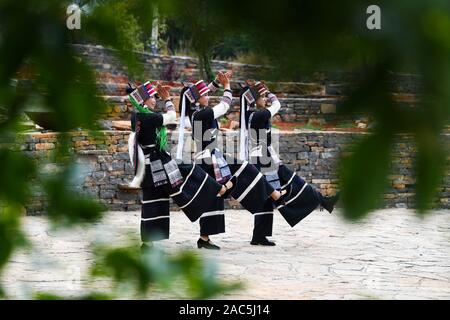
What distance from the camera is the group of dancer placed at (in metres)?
6.91

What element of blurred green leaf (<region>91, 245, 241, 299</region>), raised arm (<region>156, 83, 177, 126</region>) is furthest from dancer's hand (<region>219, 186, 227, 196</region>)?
blurred green leaf (<region>91, 245, 241, 299</region>)

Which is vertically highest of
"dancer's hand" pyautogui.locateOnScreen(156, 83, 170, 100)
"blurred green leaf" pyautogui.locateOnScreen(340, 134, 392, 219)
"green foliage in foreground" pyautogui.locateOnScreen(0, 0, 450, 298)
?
"dancer's hand" pyautogui.locateOnScreen(156, 83, 170, 100)

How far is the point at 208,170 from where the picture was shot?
7.45 meters

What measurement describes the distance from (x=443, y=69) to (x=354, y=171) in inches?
4.4

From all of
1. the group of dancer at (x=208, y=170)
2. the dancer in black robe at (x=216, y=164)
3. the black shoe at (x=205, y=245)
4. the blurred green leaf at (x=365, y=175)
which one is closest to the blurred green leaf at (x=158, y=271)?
the blurred green leaf at (x=365, y=175)

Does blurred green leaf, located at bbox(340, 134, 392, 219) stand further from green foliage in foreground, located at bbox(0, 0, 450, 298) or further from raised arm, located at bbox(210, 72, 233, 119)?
raised arm, located at bbox(210, 72, 233, 119)

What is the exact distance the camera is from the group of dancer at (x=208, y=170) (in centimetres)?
691

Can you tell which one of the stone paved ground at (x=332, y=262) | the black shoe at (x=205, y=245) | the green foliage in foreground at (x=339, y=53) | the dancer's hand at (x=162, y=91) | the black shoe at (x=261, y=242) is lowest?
the stone paved ground at (x=332, y=262)

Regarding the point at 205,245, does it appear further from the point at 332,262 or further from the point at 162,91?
the point at 162,91

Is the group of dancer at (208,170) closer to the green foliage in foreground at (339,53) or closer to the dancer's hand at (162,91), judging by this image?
the dancer's hand at (162,91)

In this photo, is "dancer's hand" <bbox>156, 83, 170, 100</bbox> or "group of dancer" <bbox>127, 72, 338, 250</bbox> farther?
"dancer's hand" <bbox>156, 83, 170, 100</bbox>

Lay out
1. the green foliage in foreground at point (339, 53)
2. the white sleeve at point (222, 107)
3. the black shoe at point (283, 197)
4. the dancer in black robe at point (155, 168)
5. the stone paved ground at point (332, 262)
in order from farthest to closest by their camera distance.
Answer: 1. the black shoe at point (283, 197)
2. the white sleeve at point (222, 107)
3. the dancer in black robe at point (155, 168)
4. the stone paved ground at point (332, 262)
5. the green foliage in foreground at point (339, 53)

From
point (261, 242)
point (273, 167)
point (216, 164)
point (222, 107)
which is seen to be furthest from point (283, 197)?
point (222, 107)
